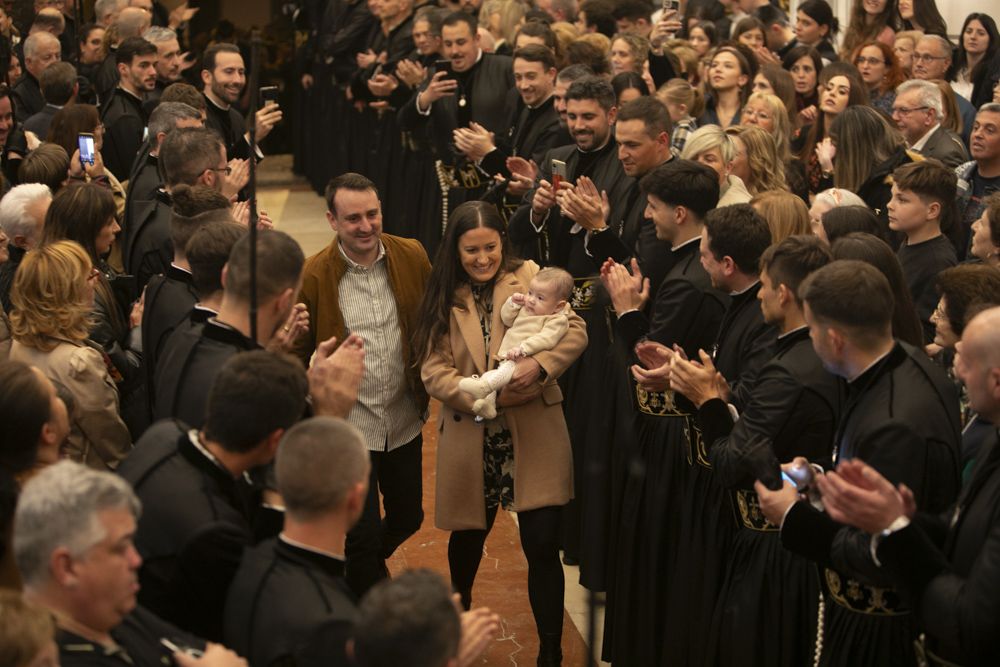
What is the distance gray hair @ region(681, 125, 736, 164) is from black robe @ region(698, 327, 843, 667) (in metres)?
2.07

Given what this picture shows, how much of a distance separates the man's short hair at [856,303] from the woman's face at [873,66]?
569 cm

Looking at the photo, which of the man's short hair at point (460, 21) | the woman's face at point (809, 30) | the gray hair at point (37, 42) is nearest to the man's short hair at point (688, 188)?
the man's short hair at point (460, 21)

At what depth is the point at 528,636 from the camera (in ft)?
19.6

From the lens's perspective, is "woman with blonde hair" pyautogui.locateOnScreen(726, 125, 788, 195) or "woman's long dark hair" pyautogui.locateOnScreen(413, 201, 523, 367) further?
"woman with blonde hair" pyautogui.locateOnScreen(726, 125, 788, 195)

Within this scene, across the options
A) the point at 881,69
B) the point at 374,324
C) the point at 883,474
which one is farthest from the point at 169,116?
the point at 881,69

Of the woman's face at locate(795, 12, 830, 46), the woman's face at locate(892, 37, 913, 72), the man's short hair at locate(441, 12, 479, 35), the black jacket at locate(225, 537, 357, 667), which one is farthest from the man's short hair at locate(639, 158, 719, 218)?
the woman's face at locate(795, 12, 830, 46)

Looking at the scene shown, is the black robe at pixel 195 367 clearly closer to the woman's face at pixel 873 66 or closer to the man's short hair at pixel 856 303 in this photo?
the man's short hair at pixel 856 303

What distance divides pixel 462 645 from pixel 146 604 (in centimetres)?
90

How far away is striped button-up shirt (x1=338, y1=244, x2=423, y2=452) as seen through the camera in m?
5.55

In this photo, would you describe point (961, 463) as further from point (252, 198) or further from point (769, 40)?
point (769, 40)

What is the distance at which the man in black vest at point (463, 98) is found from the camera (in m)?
9.81

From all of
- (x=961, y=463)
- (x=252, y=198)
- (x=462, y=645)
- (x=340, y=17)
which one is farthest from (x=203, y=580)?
(x=340, y=17)

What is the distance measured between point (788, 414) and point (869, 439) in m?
0.52

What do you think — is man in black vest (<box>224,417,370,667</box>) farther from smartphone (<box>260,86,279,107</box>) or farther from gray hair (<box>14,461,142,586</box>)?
smartphone (<box>260,86,279,107</box>)
